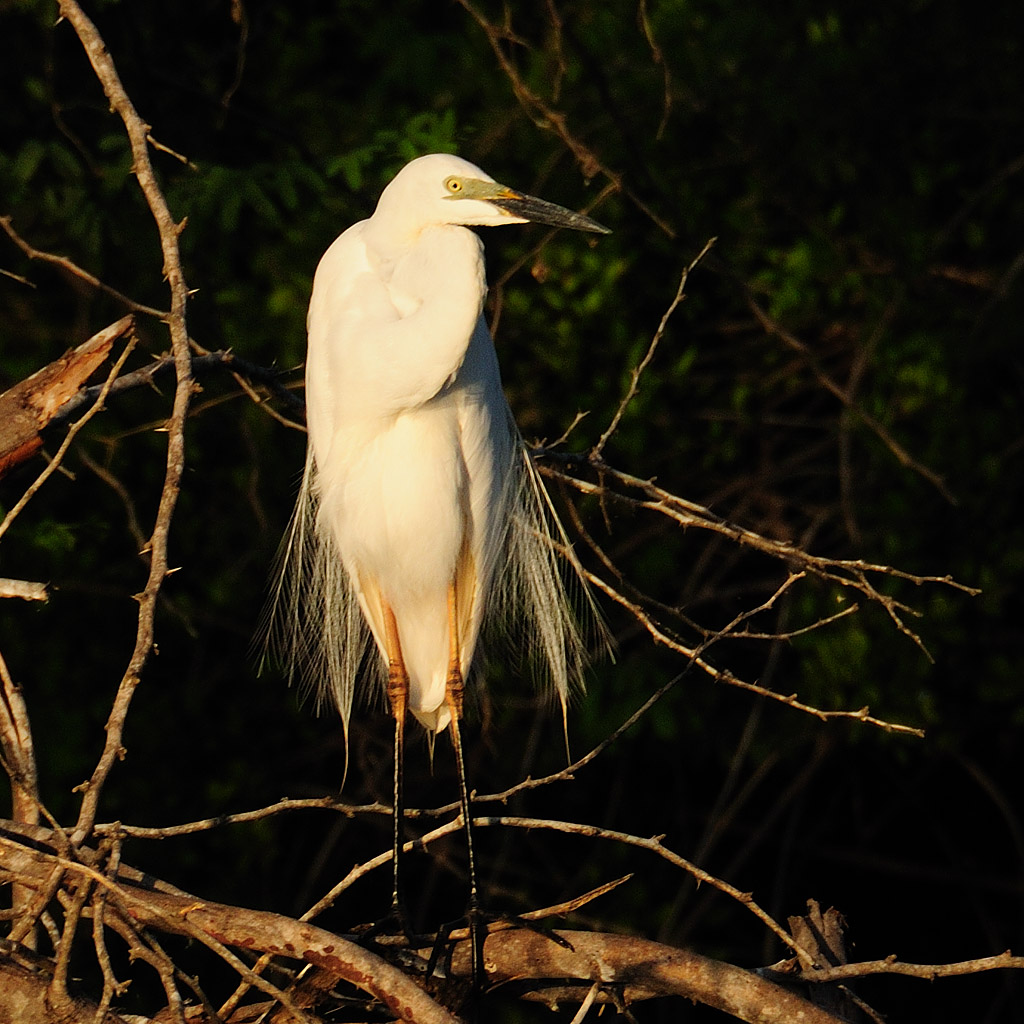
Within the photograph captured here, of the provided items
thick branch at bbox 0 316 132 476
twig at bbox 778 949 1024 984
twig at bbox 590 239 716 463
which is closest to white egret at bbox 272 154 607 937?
twig at bbox 590 239 716 463

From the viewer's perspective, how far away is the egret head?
227 cm

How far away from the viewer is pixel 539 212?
2260 millimetres

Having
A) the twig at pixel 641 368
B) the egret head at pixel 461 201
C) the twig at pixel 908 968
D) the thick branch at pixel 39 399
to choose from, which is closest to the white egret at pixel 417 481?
the egret head at pixel 461 201

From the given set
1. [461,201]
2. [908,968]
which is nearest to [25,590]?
[461,201]

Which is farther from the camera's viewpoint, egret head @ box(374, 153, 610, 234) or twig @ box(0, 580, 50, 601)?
egret head @ box(374, 153, 610, 234)

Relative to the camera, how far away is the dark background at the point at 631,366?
12.5 feet

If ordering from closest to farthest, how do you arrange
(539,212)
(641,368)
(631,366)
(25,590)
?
(25,590) → (539,212) → (641,368) → (631,366)

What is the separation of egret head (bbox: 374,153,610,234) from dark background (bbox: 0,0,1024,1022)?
1146 mm

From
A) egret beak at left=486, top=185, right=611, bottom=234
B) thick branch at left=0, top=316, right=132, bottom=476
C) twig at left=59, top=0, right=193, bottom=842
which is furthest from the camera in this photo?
egret beak at left=486, top=185, right=611, bottom=234

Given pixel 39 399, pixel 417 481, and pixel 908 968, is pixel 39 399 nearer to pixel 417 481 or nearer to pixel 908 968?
pixel 417 481

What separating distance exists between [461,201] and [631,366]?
55.4 inches

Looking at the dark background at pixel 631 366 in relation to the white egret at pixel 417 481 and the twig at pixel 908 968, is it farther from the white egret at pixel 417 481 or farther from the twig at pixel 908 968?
the twig at pixel 908 968

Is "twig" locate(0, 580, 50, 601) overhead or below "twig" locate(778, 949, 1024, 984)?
overhead

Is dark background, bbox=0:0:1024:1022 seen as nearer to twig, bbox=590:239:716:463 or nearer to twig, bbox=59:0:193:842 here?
twig, bbox=590:239:716:463
